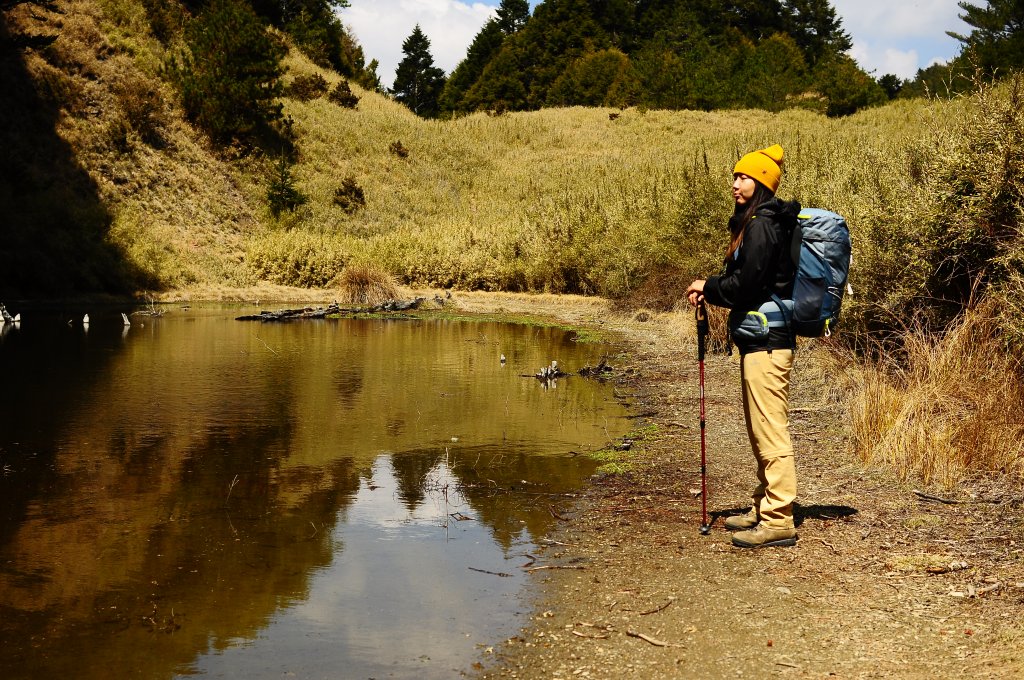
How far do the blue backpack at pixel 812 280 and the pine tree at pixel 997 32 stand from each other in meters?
50.1

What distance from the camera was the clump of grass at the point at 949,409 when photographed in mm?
6922

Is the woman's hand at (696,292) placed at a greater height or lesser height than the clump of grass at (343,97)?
lesser

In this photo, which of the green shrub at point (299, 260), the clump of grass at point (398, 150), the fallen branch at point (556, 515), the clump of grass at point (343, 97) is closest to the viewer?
the fallen branch at point (556, 515)

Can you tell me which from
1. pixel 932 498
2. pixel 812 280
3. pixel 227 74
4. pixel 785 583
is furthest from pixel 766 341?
pixel 227 74

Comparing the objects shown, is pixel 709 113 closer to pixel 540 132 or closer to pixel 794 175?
pixel 540 132

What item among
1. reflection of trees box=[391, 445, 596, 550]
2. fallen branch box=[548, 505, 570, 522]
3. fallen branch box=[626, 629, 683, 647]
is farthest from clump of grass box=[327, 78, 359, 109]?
fallen branch box=[626, 629, 683, 647]

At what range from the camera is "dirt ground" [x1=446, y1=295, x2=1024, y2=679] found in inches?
167

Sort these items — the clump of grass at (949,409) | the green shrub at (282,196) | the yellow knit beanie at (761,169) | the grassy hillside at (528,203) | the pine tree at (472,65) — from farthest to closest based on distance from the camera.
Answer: the pine tree at (472,65) < the green shrub at (282,196) < the grassy hillside at (528,203) < the clump of grass at (949,409) < the yellow knit beanie at (761,169)

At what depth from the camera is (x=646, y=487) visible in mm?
7344

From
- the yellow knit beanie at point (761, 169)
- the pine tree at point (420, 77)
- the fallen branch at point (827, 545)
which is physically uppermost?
the pine tree at point (420, 77)

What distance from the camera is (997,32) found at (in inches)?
2153

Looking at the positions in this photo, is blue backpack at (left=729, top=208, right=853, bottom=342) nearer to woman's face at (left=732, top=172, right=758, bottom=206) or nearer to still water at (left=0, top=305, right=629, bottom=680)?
woman's face at (left=732, top=172, right=758, bottom=206)

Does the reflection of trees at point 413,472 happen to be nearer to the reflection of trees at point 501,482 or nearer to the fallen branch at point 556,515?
the reflection of trees at point 501,482

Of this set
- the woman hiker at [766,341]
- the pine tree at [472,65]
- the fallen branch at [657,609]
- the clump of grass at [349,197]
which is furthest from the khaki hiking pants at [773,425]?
the pine tree at [472,65]
